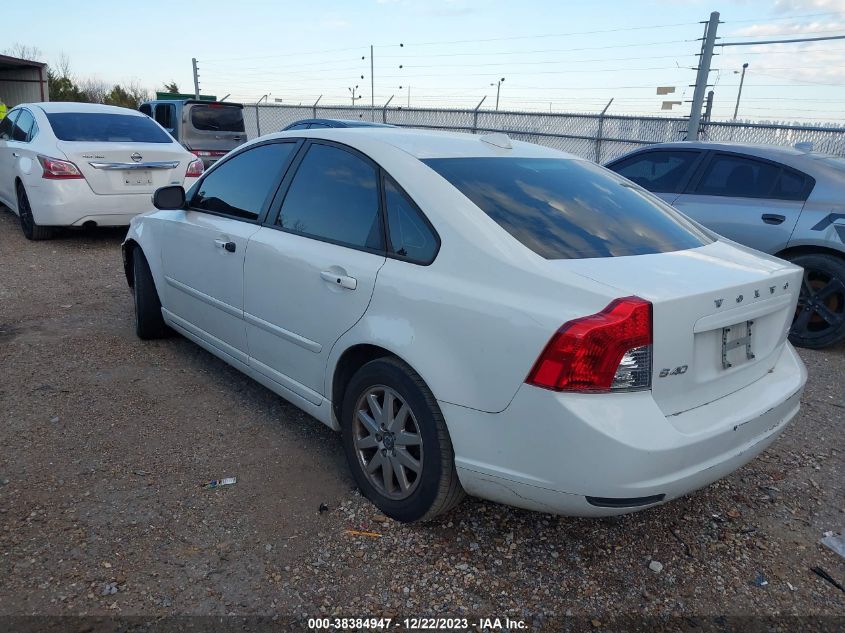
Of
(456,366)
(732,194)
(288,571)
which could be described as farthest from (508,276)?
(732,194)

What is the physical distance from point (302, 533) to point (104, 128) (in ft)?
22.6

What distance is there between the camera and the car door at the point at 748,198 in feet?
17.0

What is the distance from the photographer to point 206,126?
43.1ft

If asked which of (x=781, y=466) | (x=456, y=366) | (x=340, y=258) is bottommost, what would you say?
(x=781, y=466)

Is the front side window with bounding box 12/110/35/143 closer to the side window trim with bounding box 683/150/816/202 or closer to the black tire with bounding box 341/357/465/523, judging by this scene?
the black tire with bounding box 341/357/465/523

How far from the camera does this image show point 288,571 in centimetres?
242

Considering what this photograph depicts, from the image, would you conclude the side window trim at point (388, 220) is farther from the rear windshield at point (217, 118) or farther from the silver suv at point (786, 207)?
the rear windshield at point (217, 118)

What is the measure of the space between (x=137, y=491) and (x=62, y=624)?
0.80 m

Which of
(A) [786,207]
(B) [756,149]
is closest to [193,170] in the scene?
Answer: (B) [756,149]

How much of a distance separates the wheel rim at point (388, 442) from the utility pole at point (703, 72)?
10.4 m

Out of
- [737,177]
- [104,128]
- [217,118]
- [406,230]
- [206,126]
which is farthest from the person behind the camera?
[217,118]

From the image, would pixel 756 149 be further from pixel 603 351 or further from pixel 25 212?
pixel 25 212

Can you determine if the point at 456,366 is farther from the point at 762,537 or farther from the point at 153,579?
the point at 762,537

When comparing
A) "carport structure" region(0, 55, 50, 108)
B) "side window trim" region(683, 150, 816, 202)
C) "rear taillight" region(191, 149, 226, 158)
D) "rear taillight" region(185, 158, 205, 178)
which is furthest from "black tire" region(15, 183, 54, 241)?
"carport structure" region(0, 55, 50, 108)
